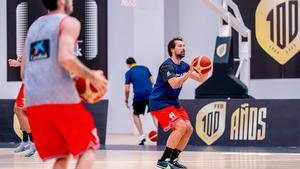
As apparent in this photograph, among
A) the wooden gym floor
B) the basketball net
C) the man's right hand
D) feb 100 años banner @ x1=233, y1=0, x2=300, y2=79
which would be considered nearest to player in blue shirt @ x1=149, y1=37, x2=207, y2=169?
the wooden gym floor

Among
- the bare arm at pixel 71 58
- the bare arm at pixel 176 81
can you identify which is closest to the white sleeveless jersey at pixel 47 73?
the bare arm at pixel 71 58

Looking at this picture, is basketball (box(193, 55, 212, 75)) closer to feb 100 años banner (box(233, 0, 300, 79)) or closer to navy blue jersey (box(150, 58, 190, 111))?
navy blue jersey (box(150, 58, 190, 111))

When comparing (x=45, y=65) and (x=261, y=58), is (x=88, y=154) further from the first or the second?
(x=261, y=58)

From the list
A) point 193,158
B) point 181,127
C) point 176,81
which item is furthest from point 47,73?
point 193,158

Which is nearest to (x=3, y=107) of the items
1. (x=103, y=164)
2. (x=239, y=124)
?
(x=239, y=124)

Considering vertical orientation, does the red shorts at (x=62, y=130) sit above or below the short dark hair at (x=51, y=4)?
below

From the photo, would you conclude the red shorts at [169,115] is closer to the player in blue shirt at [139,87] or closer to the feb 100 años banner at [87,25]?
the player in blue shirt at [139,87]

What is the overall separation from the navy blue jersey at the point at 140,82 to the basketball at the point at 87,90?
465 inches

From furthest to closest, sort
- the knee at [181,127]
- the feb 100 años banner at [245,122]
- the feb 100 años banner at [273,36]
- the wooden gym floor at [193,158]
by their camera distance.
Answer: the feb 100 años banner at [273,36] → the feb 100 años banner at [245,122] → the wooden gym floor at [193,158] → the knee at [181,127]

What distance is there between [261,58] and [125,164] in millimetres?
9744

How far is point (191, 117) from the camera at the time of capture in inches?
614

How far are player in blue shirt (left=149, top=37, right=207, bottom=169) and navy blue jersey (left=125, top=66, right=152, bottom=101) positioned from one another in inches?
268

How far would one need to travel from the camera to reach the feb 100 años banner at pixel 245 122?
14898mm

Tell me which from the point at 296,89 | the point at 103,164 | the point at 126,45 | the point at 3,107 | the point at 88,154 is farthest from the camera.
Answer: the point at 126,45
